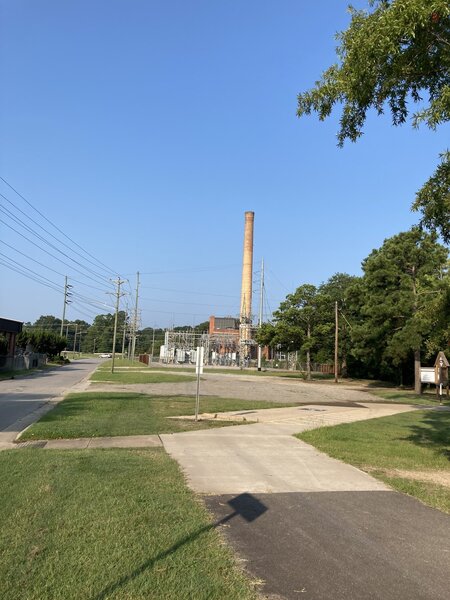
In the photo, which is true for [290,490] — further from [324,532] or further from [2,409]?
[2,409]

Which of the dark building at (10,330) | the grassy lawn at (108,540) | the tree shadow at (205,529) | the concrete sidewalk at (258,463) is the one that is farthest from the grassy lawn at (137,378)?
the tree shadow at (205,529)

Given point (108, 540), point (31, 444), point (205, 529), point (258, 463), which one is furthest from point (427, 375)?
point (108, 540)

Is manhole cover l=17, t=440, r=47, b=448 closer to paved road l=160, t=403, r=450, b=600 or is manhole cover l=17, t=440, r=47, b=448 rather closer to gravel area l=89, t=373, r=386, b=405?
paved road l=160, t=403, r=450, b=600

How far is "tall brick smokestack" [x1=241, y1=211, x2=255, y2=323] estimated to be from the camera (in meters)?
83.2

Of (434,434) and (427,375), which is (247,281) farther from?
(434,434)

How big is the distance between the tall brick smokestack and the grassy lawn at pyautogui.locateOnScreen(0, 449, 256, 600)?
75648 millimetres

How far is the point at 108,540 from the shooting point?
499 cm

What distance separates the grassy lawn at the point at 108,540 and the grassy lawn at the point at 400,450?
11.7ft

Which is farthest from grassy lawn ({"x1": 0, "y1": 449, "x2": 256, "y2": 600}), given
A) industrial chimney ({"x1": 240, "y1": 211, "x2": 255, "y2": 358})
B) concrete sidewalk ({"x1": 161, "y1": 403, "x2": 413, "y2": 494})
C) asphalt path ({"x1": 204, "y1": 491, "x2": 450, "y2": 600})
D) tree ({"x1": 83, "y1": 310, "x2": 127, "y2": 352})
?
tree ({"x1": 83, "y1": 310, "x2": 127, "y2": 352})

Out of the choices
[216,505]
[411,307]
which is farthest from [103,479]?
[411,307]

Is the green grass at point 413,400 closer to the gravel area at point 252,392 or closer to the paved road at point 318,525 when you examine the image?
the gravel area at point 252,392

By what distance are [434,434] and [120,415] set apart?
908 centimetres

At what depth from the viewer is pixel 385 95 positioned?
25.3ft

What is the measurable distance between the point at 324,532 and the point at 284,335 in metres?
43.1
